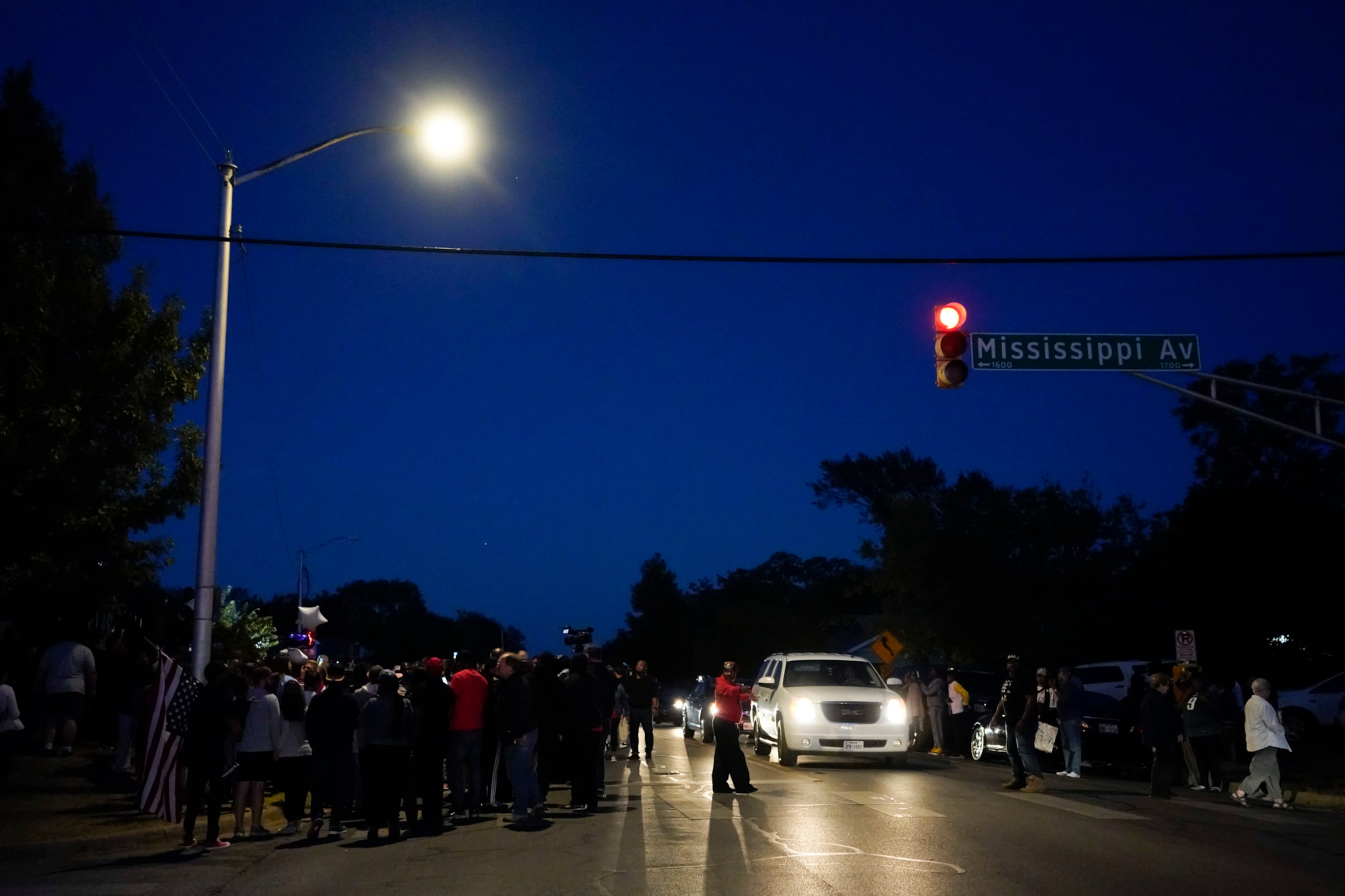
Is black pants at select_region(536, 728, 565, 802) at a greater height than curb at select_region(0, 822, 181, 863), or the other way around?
black pants at select_region(536, 728, 565, 802)

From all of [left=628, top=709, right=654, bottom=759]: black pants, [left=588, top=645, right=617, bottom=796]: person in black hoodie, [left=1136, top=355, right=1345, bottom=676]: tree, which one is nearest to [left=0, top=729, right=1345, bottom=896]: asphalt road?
[left=588, top=645, right=617, bottom=796]: person in black hoodie

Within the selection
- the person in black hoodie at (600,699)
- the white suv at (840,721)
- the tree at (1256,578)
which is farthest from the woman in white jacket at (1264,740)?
the tree at (1256,578)

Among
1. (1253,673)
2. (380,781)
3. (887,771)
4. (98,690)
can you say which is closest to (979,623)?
(1253,673)

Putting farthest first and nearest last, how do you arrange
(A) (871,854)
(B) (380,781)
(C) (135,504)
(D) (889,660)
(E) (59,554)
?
(D) (889,660)
(C) (135,504)
(E) (59,554)
(B) (380,781)
(A) (871,854)

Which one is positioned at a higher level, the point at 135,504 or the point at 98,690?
the point at 135,504

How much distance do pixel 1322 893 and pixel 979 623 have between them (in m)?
36.3

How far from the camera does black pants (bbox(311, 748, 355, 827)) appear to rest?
1284 cm

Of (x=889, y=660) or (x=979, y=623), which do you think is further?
(x=979, y=623)

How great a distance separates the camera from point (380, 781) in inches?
504

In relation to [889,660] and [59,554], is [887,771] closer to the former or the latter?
[59,554]

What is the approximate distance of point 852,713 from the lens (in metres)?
20.9

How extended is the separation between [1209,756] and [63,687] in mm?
15598

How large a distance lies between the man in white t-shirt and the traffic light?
468 inches

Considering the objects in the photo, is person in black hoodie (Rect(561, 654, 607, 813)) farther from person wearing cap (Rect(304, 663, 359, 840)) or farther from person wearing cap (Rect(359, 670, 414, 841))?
person wearing cap (Rect(304, 663, 359, 840))
